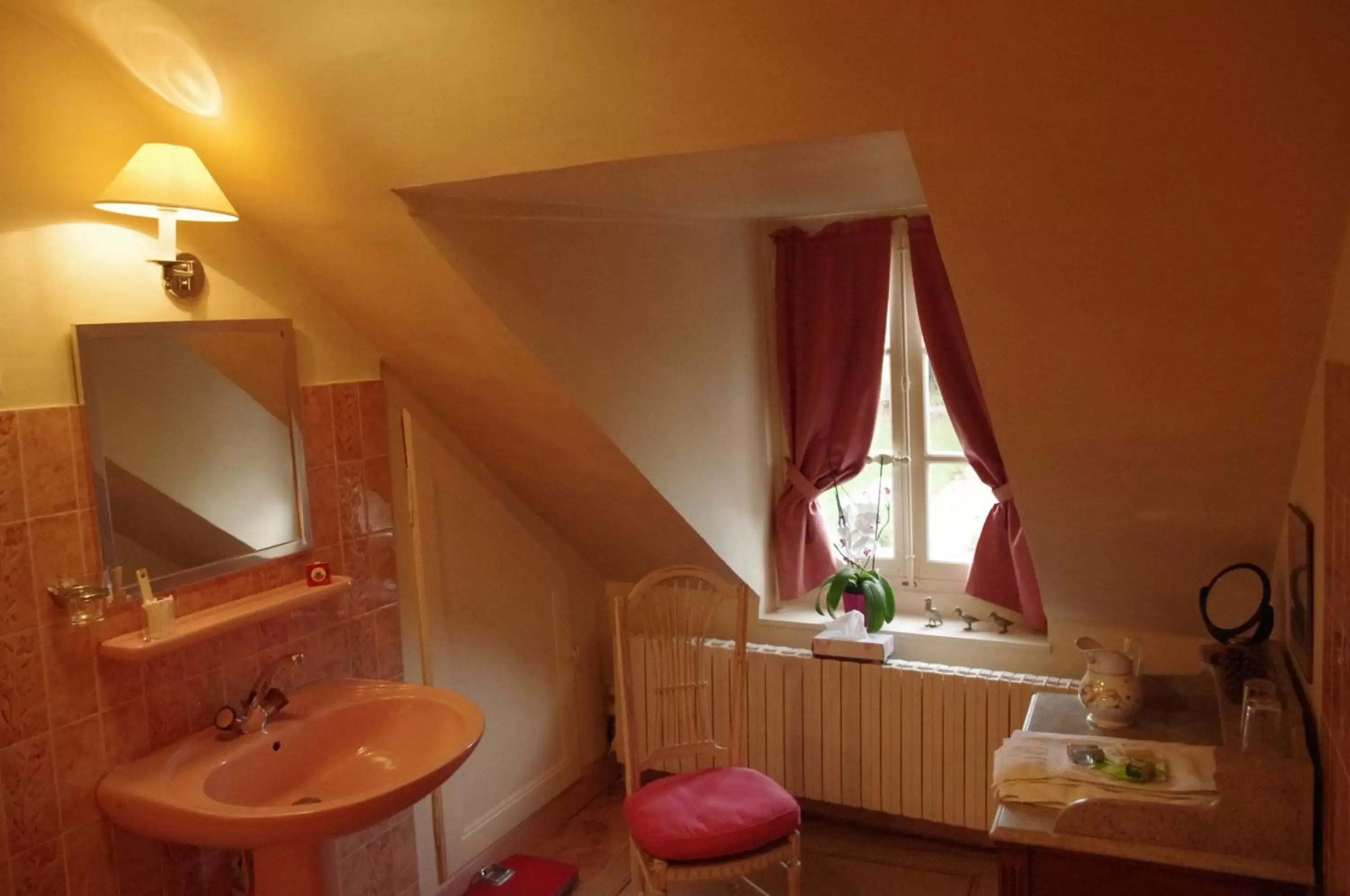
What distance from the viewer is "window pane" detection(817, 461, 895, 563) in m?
3.46

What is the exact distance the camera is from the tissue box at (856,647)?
3.15 meters

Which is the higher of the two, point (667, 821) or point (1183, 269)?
point (1183, 269)

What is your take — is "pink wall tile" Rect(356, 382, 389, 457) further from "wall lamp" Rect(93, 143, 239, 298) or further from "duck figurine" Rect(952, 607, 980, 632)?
"duck figurine" Rect(952, 607, 980, 632)

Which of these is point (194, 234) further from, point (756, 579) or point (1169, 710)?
point (1169, 710)

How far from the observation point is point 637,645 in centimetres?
353

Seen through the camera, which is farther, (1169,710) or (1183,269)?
(1169,710)

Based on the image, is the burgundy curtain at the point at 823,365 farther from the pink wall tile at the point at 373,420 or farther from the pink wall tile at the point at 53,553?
the pink wall tile at the point at 53,553

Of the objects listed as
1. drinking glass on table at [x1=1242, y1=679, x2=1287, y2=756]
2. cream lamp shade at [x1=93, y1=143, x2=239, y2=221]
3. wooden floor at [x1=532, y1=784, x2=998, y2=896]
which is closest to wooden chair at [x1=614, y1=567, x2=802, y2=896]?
wooden floor at [x1=532, y1=784, x2=998, y2=896]

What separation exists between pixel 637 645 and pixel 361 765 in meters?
1.36

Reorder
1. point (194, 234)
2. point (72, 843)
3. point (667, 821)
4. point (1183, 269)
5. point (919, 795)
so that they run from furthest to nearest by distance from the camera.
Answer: point (919, 795) → point (667, 821) → point (194, 234) → point (72, 843) → point (1183, 269)

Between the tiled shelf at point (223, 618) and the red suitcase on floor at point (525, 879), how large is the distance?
1142 mm

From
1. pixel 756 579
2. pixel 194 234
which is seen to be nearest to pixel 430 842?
pixel 756 579

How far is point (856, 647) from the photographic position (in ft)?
10.4

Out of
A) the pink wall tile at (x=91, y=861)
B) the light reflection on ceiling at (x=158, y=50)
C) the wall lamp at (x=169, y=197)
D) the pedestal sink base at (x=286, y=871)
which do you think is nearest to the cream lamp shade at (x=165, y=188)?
the wall lamp at (x=169, y=197)
